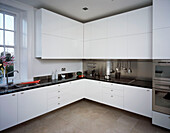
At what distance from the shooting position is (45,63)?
10.4 feet

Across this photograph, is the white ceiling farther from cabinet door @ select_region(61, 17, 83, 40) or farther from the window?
the window

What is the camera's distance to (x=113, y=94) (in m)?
2.99

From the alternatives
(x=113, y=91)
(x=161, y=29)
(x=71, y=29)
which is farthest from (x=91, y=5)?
(x=113, y=91)

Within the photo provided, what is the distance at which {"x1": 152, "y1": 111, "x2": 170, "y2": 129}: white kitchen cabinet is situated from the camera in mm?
2182

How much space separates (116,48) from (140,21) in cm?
83

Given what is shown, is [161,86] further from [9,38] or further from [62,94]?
[9,38]

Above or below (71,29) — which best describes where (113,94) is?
below

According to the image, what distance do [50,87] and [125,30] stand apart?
2339 mm

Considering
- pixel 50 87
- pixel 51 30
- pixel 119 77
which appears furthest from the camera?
pixel 119 77

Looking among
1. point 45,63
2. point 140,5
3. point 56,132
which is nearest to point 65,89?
point 45,63

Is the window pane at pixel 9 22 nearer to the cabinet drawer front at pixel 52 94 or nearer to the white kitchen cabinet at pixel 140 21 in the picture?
the cabinet drawer front at pixel 52 94

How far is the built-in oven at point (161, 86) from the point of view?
7.11 ft

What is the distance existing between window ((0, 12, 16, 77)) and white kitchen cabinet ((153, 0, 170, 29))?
3.14 meters

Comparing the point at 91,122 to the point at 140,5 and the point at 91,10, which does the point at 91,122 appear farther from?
the point at 140,5
